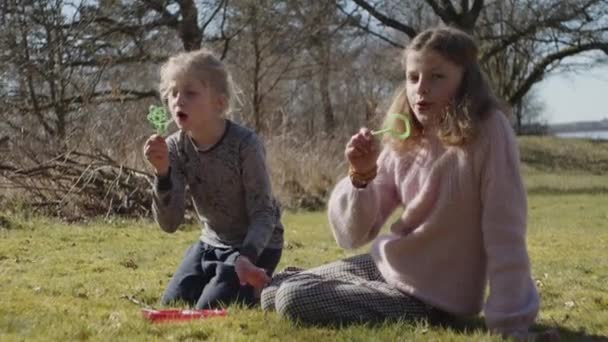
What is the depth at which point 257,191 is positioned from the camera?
13.2 feet

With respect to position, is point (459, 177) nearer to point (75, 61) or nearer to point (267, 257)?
point (267, 257)

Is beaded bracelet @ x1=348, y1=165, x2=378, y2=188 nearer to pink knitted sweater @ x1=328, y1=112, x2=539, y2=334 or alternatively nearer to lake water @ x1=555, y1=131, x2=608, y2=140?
pink knitted sweater @ x1=328, y1=112, x2=539, y2=334

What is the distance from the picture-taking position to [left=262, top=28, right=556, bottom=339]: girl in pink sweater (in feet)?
10.2

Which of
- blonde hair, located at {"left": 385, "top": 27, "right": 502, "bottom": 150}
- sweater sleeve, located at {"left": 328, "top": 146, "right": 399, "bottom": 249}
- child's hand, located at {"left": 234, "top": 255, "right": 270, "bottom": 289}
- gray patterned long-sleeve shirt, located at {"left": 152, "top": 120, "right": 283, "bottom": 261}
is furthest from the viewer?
gray patterned long-sleeve shirt, located at {"left": 152, "top": 120, "right": 283, "bottom": 261}

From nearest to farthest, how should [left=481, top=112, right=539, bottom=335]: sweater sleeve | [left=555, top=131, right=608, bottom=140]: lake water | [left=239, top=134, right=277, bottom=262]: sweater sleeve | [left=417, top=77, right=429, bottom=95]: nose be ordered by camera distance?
1. [left=481, top=112, right=539, bottom=335]: sweater sleeve
2. [left=417, top=77, right=429, bottom=95]: nose
3. [left=239, top=134, right=277, bottom=262]: sweater sleeve
4. [left=555, top=131, right=608, bottom=140]: lake water

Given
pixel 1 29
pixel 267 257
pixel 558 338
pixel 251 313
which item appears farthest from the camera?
pixel 1 29

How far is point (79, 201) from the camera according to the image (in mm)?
9562

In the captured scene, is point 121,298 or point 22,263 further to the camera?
point 22,263

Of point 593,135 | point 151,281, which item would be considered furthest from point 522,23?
point 151,281

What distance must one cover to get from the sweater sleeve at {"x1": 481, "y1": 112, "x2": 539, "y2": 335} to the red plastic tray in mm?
1150

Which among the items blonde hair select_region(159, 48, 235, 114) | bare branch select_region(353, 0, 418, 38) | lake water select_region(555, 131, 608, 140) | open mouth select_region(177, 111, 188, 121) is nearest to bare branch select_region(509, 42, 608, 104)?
bare branch select_region(353, 0, 418, 38)

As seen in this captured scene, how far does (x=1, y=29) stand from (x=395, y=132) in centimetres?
932

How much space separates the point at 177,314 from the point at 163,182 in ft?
A: 2.19

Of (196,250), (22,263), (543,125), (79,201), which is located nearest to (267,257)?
(196,250)
